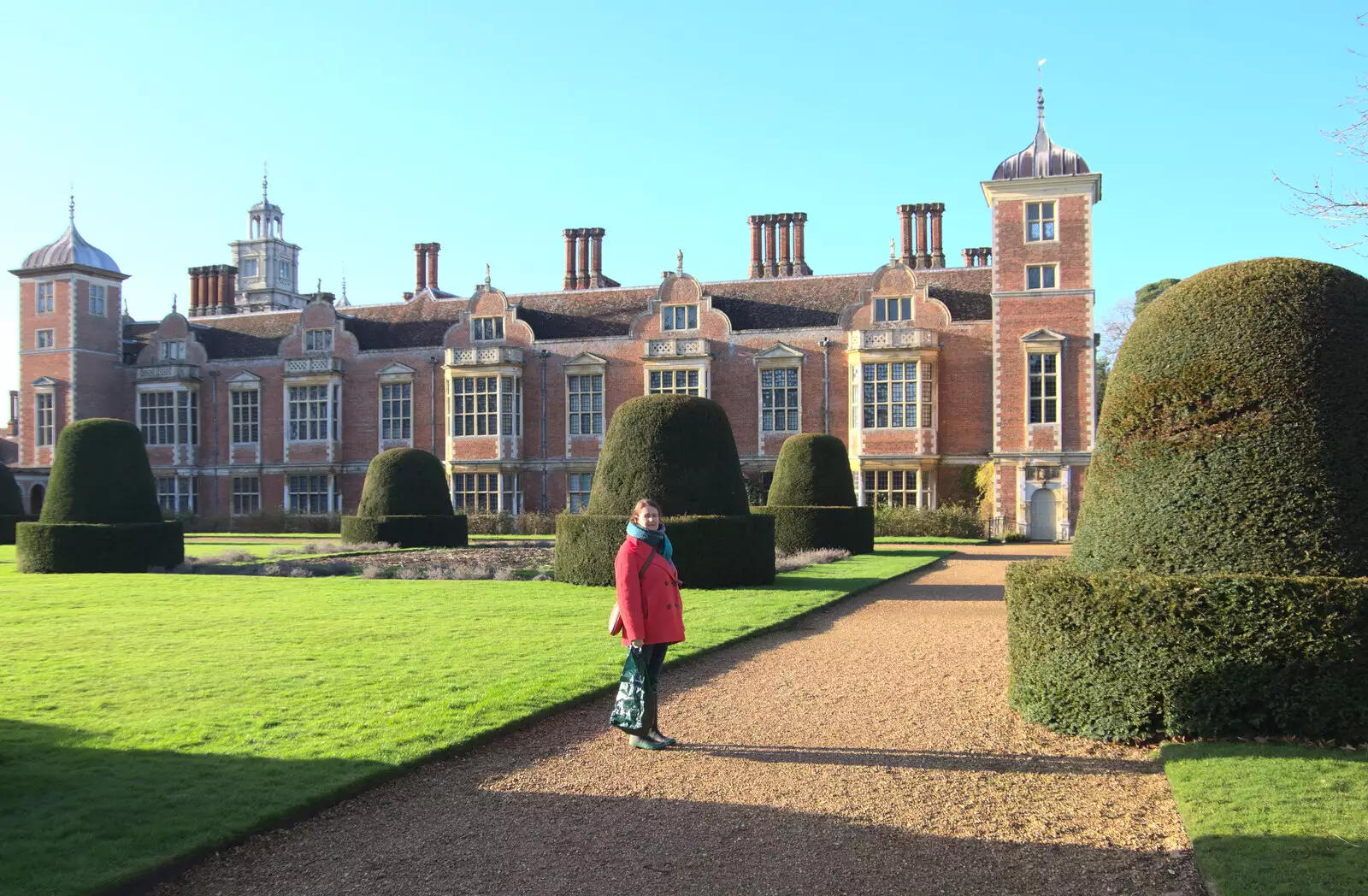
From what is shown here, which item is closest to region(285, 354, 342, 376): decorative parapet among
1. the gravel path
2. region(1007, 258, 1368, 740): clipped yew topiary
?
the gravel path

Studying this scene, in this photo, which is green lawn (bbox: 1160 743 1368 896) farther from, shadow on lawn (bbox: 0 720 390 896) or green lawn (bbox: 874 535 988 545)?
green lawn (bbox: 874 535 988 545)

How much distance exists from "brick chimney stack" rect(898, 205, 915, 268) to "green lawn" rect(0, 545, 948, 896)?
2298 centimetres

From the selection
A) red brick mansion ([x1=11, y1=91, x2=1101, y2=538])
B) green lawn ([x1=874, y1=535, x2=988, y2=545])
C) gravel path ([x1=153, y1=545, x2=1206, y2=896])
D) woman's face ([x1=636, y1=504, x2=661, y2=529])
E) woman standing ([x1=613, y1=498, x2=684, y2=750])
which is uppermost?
red brick mansion ([x1=11, y1=91, x2=1101, y2=538])

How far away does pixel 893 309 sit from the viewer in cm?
3086

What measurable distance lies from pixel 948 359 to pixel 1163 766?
25548 millimetres

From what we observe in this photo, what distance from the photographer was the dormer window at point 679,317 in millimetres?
32906

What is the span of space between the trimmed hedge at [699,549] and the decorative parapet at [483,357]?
19.7 metres

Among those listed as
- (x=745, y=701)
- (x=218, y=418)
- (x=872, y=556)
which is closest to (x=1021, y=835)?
(x=745, y=701)

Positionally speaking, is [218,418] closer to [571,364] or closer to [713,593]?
[571,364]

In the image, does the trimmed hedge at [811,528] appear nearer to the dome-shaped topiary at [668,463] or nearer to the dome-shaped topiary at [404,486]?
the dome-shaped topiary at [668,463]

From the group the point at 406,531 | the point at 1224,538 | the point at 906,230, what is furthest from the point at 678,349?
the point at 1224,538

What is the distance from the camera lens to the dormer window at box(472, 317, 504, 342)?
34688mm

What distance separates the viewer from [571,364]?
33.9 metres

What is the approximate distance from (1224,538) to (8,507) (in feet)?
92.0
